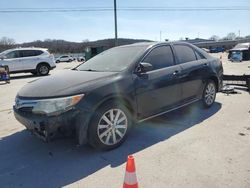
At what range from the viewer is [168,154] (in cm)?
359

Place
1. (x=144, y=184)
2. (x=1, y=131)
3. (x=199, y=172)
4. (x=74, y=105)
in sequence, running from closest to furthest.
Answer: (x=144, y=184) → (x=199, y=172) → (x=74, y=105) → (x=1, y=131)

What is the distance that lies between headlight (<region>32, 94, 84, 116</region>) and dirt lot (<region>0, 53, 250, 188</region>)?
0.77m

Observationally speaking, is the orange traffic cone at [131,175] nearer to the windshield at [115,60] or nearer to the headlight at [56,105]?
the headlight at [56,105]

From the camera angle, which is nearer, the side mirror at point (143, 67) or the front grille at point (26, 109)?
the front grille at point (26, 109)

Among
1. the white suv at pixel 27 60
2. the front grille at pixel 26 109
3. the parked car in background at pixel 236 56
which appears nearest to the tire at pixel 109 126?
the front grille at pixel 26 109

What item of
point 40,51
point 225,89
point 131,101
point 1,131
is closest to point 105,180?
point 131,101

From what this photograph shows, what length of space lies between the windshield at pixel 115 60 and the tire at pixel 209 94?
2.05 metres

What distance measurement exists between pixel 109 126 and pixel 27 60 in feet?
43.6

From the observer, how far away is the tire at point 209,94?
18.8 ft

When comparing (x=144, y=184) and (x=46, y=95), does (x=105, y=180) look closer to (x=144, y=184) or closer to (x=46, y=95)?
(x=144, y=184)

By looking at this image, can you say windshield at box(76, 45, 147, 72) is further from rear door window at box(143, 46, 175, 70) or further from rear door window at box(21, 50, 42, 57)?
rear door window at box(21, 50, 42, 57)

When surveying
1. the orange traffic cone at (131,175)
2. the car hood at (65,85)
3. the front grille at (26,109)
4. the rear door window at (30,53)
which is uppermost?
the rear door window at (30,53)

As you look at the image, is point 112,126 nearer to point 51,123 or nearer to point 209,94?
point 51,123

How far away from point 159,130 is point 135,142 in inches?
27.3
